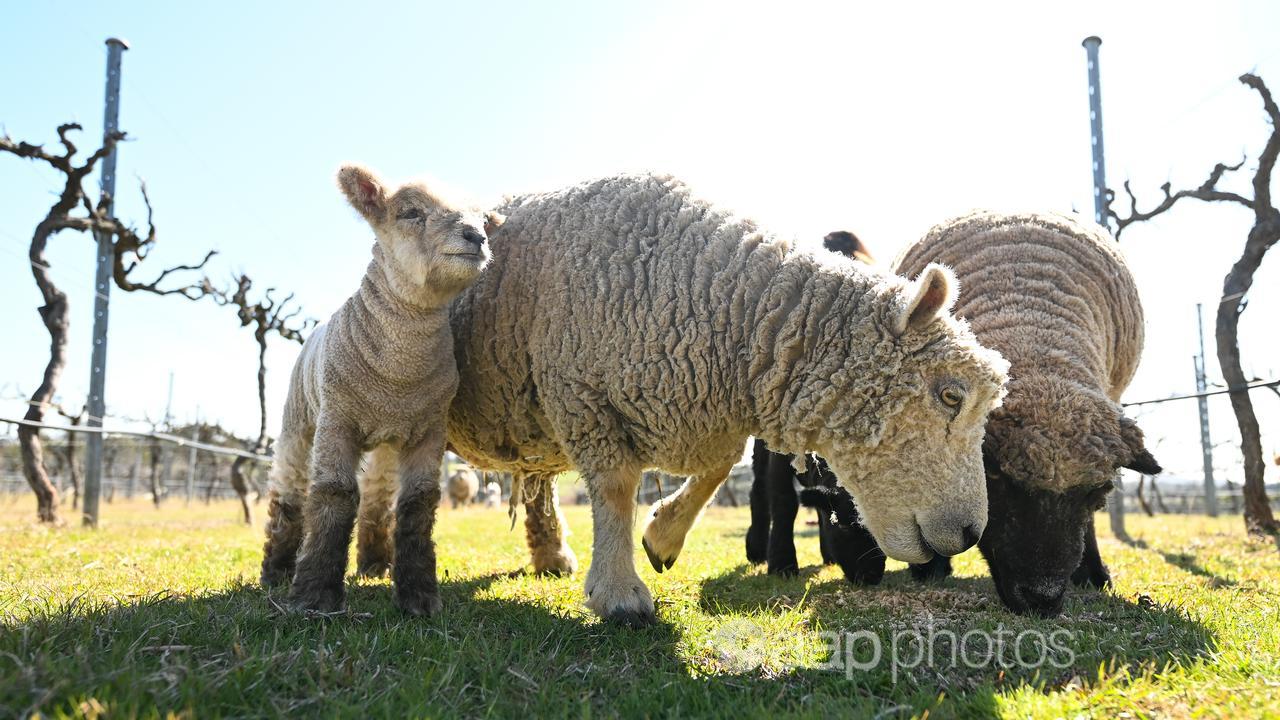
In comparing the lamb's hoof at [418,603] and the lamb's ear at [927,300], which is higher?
the lamb's ear at [927,300]

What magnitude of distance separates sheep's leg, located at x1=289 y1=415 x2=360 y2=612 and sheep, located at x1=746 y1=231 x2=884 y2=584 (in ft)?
7.18

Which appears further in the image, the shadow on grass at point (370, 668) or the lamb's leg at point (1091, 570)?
the lamb's leg at point (1091, 570)

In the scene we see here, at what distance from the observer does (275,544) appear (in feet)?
15.4

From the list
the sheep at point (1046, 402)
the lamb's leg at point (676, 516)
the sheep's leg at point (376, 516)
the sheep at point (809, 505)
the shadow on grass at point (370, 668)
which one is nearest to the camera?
the shadow on grass at point (370, 668)

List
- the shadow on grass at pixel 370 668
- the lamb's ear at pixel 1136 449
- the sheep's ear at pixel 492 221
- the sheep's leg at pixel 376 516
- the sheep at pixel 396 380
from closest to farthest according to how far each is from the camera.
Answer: the shadow on grass at pixel 370 668
the sheep at pixel 396 380
the lamb's ear at pixel 1136 449
the sheep's ear at pixel 492 221
the sheep's leg at pixel 376 516

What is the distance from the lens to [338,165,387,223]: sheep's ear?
12.1 feet

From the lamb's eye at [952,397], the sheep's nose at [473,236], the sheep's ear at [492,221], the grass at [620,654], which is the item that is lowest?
the grass at [620,654]

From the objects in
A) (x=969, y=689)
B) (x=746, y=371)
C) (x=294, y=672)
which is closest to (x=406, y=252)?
(x=746, y=371)

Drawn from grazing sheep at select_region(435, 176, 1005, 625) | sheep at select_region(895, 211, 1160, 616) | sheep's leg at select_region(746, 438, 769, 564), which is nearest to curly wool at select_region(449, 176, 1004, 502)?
grazing sheep at select_region(435, 176, 1005, 625)

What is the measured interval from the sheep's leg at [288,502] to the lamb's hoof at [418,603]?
1.57m

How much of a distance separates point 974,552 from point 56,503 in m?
12.2

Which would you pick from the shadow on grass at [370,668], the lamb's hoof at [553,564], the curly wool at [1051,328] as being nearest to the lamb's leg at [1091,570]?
the curly wool at [1051,328]

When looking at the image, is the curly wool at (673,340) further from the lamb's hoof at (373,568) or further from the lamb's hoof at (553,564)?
the lamb's hoof at (373,568)

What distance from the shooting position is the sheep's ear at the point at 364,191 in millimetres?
3701
